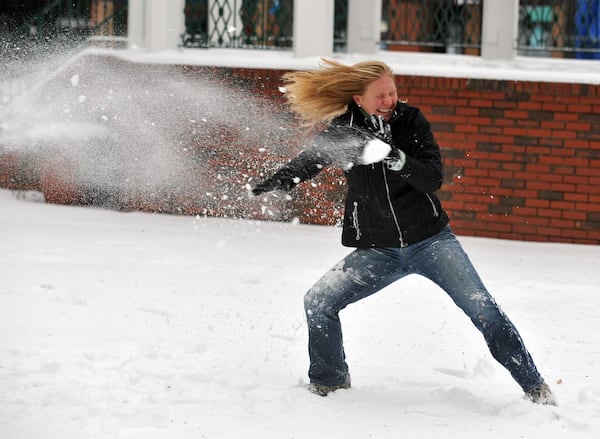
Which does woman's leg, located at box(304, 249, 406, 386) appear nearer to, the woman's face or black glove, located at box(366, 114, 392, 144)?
black glove, located at box(366, 114, 392, 144)

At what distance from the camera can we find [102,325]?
646 cm

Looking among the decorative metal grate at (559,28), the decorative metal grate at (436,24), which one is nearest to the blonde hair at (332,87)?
the decorative metal grate at (436,24)

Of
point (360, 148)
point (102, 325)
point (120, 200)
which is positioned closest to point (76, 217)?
point (120, 200)

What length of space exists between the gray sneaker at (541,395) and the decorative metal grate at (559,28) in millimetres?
6103

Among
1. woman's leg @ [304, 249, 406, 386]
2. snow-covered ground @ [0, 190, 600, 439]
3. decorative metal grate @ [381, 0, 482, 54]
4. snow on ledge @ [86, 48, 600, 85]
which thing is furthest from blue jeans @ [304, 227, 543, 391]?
decorative metal grate @ [381, 0, 482, 54]

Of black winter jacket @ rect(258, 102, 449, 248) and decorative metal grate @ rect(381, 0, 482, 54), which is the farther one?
decorative metal grate @ rect(381, 0, 482, 54)

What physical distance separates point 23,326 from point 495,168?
16.9ft

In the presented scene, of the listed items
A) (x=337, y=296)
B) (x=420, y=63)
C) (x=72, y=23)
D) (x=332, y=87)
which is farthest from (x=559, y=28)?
(x=337, y=296)

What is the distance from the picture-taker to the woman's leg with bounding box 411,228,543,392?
489cm

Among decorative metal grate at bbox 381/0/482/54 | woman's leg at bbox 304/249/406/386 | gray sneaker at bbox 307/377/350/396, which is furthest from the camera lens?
decorative metal grate at bbox 381/0/482/54

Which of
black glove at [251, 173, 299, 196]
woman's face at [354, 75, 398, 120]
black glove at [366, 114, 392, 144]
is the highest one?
woman's face at [354, 75, 398, 120]

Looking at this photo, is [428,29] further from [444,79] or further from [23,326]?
[23,326]

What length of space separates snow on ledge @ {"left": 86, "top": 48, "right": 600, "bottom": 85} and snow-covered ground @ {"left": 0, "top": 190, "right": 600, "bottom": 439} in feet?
4.94

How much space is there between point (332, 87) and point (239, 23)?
250 inches
